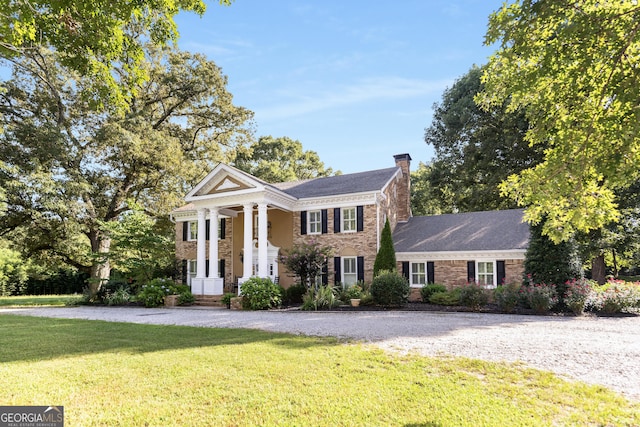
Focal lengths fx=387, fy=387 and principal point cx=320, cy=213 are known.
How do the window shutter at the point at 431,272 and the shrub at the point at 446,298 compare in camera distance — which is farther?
the window shutter at the point at 431,272

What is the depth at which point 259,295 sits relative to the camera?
16625 millimetres

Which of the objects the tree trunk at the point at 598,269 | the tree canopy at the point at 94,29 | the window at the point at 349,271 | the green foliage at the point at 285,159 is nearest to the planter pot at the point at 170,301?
the window at the point at 349,271

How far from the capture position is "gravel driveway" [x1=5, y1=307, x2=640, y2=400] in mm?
6375

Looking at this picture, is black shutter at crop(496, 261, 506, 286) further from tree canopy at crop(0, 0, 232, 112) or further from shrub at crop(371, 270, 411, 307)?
tree canopy at crop(0, 0, 232, 112)

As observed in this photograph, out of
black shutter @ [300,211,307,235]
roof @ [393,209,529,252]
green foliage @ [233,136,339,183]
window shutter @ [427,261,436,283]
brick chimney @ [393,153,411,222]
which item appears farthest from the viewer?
green foliage @ [233,136,339,183]

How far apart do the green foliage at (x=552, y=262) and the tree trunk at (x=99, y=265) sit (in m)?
20.9

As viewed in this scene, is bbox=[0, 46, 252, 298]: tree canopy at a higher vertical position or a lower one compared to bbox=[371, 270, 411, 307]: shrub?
higher

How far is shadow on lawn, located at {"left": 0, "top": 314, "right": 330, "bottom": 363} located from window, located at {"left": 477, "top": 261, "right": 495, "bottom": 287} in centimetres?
1203

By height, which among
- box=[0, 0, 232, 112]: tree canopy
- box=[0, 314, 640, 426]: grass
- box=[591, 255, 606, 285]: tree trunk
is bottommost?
box=[0, 314, 640, 426]: grass

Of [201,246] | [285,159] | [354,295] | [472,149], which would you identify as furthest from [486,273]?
[285,159]

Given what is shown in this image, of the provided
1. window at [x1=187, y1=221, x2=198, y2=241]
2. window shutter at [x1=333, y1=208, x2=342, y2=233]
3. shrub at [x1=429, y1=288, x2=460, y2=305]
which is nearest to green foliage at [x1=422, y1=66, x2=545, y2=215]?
window shutter at [x1=333, y1=208, x2=342, y2=233]

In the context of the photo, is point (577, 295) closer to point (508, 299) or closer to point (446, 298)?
point (508, 299)

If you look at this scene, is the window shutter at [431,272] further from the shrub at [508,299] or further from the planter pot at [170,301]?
the planter pot at [170,301]

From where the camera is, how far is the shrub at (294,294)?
1847 centimetres
